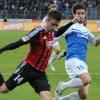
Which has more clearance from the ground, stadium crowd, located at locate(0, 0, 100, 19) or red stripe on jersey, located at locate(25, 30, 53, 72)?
red stripe on jersey, located at locate(25, 30, 53, 72)

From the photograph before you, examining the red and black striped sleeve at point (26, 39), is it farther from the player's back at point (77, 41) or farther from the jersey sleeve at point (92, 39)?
the jersey sleeve at point (92, 39)

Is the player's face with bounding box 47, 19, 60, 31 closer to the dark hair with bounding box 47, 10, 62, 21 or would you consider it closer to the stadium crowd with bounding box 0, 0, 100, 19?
the dark hair with bounding box 47, 10, 62, 21

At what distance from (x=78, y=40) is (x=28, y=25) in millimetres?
28479

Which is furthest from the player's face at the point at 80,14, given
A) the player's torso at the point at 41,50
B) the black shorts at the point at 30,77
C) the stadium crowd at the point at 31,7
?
the stadium crowd at the point at 31,7

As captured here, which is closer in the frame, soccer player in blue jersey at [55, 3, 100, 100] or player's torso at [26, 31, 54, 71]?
player's torso at [26, 31, 54, 71]

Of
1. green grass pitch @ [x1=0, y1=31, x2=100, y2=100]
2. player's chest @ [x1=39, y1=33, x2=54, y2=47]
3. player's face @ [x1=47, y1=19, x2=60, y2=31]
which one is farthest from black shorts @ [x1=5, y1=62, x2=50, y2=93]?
green grass pitch @ [x1=0, y1=31, x2=100, y2=100]

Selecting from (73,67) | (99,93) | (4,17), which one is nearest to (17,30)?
(4,17)

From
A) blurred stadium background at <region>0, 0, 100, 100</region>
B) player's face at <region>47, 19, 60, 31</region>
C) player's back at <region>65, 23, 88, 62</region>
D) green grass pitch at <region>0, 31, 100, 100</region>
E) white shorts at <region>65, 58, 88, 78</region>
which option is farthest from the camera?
blurred stadium background at <region>0, 0, 100, 100</region>

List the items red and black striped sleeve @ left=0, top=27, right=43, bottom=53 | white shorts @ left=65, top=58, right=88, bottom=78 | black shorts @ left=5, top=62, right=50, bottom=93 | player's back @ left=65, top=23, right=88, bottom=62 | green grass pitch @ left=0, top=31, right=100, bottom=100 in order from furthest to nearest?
green grass pitch @ left=0, top=31, right=100, bottom=100, player's back @ left=65, top=23, right=88, bottom=62, white shorts @ left=65, top=58, right=88, bottom=78, black shorts @ left=5, top=62, right=50, bottom=93, red and black striped sleeve @ left=0, top=27, right=43, bottom=53

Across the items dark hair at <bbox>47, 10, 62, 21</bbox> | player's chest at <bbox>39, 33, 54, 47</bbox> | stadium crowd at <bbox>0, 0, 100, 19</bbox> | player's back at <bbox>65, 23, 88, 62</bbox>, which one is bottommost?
stadium crowd at <bbox>0, 0, 100, 19</bbox>

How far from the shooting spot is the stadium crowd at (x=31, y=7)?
42.4 meters

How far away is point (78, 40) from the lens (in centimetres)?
972

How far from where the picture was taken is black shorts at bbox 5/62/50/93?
8.31 m

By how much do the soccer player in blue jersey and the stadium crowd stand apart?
32.0 metres
